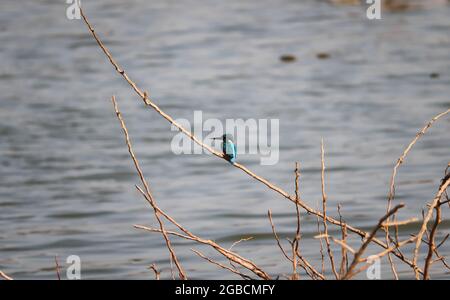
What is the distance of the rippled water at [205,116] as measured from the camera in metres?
7.53

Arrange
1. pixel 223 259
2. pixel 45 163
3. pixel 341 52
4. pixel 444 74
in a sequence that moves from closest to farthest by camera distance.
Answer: pixel 223 259, pixel 45 163, pixel 444 74, pixel 341 52

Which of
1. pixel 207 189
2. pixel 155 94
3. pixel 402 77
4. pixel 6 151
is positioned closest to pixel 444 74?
pixel 402 77

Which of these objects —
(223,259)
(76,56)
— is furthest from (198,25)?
(223,259)

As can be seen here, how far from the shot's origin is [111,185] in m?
8.95

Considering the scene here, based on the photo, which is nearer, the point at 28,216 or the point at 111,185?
the point at 28,216

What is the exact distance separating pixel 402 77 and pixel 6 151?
4.59 meters

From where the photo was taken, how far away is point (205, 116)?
10656 millimetres

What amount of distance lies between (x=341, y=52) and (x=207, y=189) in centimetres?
482

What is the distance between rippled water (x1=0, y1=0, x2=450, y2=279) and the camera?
7.53m

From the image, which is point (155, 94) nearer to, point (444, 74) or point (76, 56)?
point (76, 56)
